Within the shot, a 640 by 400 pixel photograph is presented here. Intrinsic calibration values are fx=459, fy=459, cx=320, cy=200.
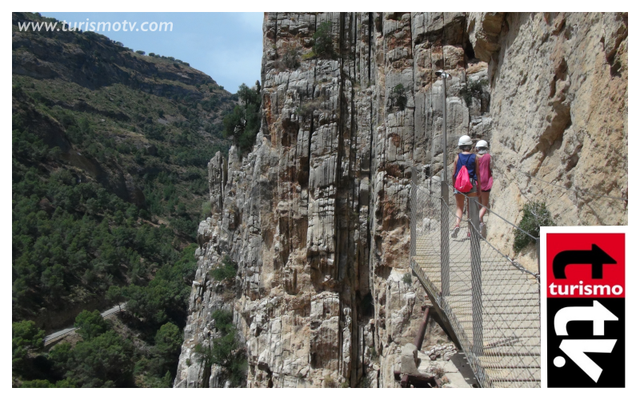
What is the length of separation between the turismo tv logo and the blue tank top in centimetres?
266

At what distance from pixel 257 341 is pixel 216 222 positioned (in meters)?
12.0

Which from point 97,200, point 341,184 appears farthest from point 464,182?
point 97,200

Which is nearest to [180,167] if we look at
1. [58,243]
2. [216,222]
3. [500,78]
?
[58,243]

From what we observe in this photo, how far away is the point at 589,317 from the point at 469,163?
3014 mm

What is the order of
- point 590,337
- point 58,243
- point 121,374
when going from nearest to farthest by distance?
point 590,337, point 121,374, point 58,243

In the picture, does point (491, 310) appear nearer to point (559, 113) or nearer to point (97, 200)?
point (559, 113)

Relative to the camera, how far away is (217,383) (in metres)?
23.0

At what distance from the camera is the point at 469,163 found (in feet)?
→ 20.3

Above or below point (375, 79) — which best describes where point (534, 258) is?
below

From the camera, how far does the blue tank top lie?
20.1ft

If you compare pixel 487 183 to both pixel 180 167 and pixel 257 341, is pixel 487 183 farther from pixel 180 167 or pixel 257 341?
pixel 180 167

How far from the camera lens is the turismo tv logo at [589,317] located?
3480 millimetres

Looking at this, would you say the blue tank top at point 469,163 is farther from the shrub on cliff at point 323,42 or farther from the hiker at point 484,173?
the shrub on cliff at point 323,42

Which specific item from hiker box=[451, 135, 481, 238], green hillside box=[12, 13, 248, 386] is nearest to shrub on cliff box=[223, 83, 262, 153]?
green hillside box=[12, 13, 248, 386]
